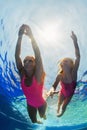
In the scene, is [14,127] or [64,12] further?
[14,127]

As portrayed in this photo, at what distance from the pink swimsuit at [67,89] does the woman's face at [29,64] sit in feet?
1.42

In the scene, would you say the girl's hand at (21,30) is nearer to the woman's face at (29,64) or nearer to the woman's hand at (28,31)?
the woman's hand at (28,31)

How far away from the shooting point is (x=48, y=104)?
4.69 m

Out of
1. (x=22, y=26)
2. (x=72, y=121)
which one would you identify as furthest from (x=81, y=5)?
(x=72, y=121)

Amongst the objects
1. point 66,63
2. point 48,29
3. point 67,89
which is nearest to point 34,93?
point 67,89

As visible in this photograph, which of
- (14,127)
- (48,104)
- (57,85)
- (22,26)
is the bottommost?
(14,127)

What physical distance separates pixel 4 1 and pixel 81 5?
92 cm

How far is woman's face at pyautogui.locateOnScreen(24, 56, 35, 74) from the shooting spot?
432cm

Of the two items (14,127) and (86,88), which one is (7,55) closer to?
(86,88)

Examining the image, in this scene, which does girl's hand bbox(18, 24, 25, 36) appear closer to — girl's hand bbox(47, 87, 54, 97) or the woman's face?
the woman's face

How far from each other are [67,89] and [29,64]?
60 cm

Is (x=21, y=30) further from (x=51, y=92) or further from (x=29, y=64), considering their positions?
(x=51, y=92)

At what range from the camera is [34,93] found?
459 cm

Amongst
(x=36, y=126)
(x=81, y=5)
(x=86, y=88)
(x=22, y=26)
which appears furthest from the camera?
(x=36, y=126)
